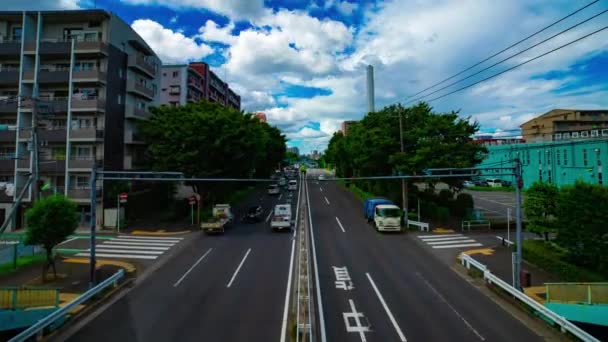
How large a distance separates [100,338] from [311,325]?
24.9ft

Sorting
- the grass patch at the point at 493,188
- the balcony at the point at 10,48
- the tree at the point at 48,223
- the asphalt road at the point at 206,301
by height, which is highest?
the balcony at the point at 10,48

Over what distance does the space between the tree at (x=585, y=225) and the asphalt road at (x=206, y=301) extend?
15404mm

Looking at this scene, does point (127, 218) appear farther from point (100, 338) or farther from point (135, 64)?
point (100, 338)

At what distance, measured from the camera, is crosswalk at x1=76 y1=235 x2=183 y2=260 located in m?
22.2

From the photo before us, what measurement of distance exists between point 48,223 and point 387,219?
2323 cm

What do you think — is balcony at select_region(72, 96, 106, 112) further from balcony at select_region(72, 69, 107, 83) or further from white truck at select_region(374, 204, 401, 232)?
white truck at select_region(374, 204, 401, 232)

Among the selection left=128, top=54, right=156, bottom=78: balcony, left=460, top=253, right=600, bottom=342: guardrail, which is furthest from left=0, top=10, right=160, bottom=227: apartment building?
left=460, top=253, right=600, bottom=342: guardrail

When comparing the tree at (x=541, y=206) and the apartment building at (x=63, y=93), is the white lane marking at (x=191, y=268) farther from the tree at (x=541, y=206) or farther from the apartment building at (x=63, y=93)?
the tree at (x=541, y=206)

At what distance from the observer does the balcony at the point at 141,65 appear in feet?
116

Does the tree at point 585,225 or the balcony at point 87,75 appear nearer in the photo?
the tree at point 585,225

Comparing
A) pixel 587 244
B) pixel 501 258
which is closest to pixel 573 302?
pixel 587 244

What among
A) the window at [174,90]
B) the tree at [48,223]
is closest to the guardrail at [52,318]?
the tree at [48,223]

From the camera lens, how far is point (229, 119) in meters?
31.8

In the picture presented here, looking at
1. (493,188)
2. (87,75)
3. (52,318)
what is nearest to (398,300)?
(52,318)
